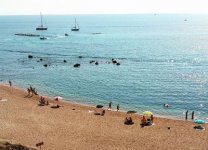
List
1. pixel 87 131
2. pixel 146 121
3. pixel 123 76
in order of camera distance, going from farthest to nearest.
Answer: pixel 123 76, pixel 146 121, pixel 87 131

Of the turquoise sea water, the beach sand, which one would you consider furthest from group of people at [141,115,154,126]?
the turquoise sea water

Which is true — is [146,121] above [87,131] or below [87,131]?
below

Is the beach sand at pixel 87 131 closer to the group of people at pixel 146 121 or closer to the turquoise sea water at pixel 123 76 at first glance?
→ the group of people at pixel 146 121

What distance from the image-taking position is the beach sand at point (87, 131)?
38688 millimetres

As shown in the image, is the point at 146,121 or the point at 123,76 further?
the point at 123,76

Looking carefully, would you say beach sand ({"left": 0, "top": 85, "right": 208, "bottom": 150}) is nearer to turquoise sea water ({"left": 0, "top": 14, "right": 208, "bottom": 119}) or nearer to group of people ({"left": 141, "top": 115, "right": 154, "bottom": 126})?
group of people ({"left": 141, "top": 115, "right": 154, "bottom": 126})

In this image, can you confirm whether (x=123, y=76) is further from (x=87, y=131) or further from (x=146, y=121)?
(x=87, y=131)

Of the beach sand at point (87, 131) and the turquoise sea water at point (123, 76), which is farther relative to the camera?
the turquoise sea water at point (123, 76)

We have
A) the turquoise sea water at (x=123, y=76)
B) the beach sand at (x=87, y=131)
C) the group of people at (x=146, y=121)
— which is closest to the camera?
the beach sand at (x=87, y=131)

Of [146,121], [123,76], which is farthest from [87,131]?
[123,76]

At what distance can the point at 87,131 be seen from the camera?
42.8m

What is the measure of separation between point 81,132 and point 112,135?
3.82 m

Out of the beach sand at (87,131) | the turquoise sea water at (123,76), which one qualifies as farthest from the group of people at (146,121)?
the turquoise sea water at (123,76)

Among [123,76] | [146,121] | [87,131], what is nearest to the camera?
[87,131]
